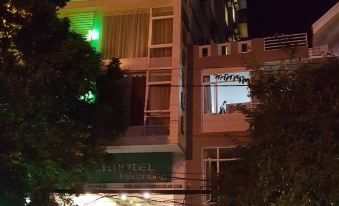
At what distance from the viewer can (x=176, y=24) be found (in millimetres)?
18125

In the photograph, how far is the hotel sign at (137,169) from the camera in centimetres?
1697

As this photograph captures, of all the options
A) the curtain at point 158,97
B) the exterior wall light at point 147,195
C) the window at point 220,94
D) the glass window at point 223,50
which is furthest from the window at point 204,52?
the exterior wall light at point 147,195

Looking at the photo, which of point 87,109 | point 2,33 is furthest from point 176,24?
point 2,33

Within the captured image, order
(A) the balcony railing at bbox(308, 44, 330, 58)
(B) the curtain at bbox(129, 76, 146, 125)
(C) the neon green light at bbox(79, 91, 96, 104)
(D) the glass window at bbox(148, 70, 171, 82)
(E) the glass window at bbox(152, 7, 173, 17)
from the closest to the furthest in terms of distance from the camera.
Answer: (C) the neon green light at bbox(79, 91, 96, 104)
(A) the balcony railing at bbox(308, 44, 330, 58)
(B) the curtain at bbox(129, 76, 146, 125)
(D) the glass window at bbox(148, 70, 171, 82)
(E) the glass window at bbox(152, 7, 173, 17)

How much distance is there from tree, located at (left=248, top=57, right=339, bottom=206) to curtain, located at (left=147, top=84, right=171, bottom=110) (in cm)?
622

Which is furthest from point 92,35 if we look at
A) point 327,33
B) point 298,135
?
point 298,135

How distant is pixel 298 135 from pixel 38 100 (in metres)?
5.07

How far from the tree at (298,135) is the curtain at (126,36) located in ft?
25.0

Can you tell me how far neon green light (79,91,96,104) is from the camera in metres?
13.1

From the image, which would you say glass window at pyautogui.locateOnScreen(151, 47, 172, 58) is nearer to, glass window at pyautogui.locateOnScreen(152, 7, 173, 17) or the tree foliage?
glass window at pyautogui.locateOnScreen(152, 7, 173, 17)

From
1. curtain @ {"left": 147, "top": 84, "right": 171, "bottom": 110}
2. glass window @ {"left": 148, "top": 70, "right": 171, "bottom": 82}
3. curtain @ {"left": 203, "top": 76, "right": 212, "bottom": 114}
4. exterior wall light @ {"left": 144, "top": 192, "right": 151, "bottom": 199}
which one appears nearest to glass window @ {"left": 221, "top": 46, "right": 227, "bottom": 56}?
curtain @ {"left": 203, "top": 76, "right": 212, "bottom": 114}

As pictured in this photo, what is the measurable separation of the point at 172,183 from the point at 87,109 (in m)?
4.59

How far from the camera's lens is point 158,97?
17.7 meters

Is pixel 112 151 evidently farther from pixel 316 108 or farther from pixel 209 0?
pixel 209 0
